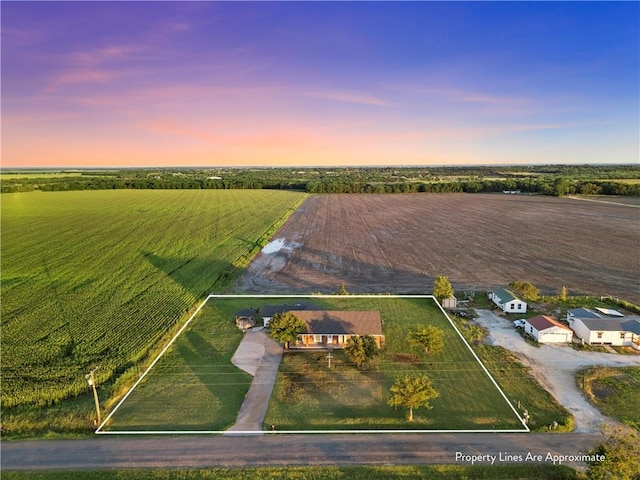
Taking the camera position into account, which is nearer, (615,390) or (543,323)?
(615,390)

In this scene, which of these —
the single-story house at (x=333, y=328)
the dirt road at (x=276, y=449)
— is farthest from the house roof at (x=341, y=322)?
the dirt road at (x=276, y=449)

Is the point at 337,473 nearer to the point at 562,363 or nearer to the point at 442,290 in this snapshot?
the point at 562,363

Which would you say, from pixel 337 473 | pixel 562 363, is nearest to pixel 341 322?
pixel 337 473

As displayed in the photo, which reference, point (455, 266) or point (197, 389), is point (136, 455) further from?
point (455, 266)

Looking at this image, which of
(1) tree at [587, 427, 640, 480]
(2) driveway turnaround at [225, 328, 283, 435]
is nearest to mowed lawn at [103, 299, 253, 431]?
(2) driveway turnaround at [225, 328, 283, 435]

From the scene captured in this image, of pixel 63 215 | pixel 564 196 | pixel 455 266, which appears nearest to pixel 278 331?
pixel 455 266

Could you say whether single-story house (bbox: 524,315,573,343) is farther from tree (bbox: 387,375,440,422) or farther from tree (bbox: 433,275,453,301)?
tree (bbox: 387,375,440,422)

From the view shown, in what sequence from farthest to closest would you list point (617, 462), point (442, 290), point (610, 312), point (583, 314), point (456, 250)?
point (456, 250) → point (442, 290) → point (610, 312) → point (583, 314) → point (617, 462)

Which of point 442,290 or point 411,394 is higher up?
point 442,290
